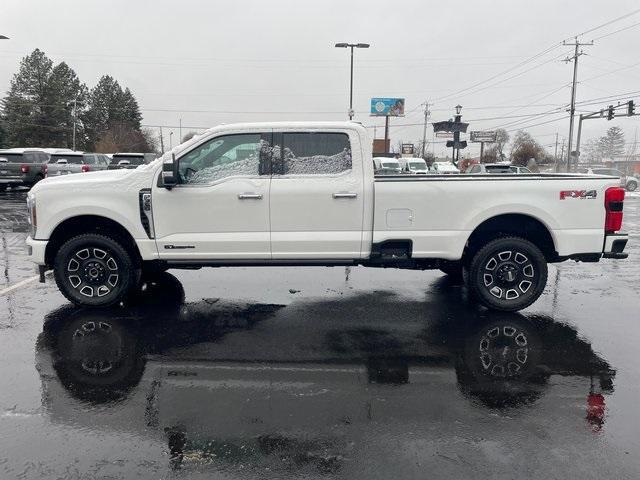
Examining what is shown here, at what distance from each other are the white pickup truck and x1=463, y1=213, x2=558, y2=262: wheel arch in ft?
0.43

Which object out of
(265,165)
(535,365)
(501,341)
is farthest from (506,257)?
(265,165)

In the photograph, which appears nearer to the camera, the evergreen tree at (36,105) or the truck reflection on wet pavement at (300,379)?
the truck reflection on wet pavement at (300,379)

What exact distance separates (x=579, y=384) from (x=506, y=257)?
2132mm

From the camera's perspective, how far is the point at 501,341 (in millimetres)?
5520

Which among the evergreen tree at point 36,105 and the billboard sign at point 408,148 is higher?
the evergreen tree at point 36,105

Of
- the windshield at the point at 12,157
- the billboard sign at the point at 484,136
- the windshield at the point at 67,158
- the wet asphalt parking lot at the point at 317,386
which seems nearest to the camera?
the wet asphalt parking lot at the point at 317,386

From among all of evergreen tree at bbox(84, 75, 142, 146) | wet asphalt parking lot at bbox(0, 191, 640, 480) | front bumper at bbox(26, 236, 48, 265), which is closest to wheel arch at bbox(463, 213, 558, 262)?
wet asphalt parking lot at bbox(0, 191, 640, 480)

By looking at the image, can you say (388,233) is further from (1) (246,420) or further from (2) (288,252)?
(1) (246,420)

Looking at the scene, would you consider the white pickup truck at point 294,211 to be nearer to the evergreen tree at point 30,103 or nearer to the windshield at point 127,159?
the windshield at point 127,159

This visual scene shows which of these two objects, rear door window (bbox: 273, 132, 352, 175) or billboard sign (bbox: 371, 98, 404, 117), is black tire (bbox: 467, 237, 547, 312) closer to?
rear door window (bbox: 273, 132, 352, 175)

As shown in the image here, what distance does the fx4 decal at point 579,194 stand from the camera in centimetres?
622

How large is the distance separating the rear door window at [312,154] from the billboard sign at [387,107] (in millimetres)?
71119

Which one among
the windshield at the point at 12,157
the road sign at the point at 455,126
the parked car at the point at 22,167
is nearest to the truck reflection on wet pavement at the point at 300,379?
the parked car at the point at 22,167

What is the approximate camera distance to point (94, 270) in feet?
20.9
